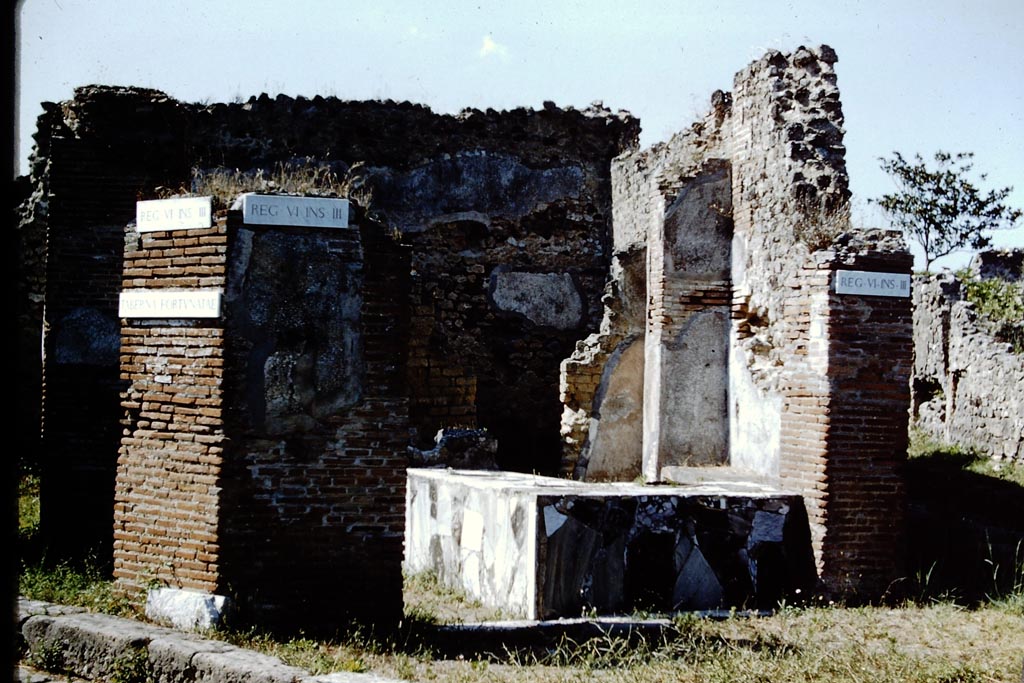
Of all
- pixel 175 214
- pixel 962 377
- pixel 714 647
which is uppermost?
pixel 175 214

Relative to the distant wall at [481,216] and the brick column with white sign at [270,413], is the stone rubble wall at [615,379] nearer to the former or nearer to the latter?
the distant wall at [481,216]

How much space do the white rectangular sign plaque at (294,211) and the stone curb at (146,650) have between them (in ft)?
7.70

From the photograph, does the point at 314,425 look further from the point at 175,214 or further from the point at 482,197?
the point at 482,197

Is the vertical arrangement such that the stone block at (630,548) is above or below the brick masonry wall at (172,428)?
below

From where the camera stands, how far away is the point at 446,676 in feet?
17.6

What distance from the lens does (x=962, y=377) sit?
11.1 m

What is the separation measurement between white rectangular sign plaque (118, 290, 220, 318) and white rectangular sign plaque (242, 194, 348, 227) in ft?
1.68

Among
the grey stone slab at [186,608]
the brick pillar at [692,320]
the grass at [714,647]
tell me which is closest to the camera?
the grass at [714,647]

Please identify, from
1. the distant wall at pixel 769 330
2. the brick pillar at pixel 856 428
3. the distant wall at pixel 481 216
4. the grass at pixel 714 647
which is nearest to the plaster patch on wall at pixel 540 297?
the distant wall at pixel 481 216

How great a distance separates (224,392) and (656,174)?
6794 mm

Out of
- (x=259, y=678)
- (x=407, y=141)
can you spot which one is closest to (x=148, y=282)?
(x=259, y=678)

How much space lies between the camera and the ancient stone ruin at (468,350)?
6086 mm

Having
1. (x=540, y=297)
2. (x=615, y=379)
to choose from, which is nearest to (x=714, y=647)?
(x=615, y=379)

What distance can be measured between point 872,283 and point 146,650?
5416 millimetres
